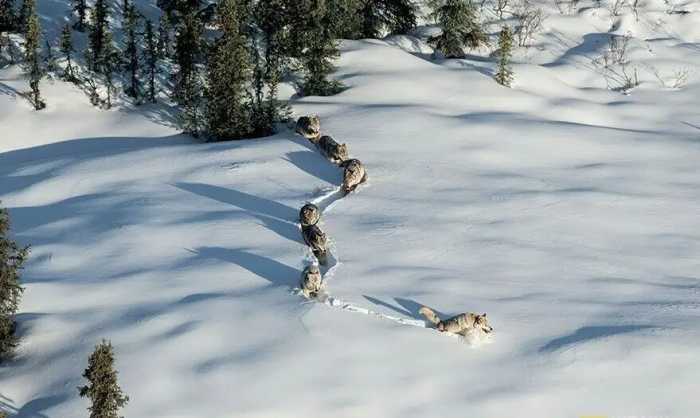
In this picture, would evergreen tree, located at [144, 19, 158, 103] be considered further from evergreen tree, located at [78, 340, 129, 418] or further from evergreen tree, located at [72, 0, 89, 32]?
evergreen tree, located at [78, 340, 129, 418]

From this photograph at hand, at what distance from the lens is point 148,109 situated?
40312 mm

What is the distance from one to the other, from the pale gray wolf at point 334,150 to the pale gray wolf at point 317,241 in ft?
20.4

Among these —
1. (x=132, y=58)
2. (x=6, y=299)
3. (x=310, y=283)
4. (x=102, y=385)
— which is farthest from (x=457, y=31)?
(x=102, y=385)

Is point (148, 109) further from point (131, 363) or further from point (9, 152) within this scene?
point (131, 363)

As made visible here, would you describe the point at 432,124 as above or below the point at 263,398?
above

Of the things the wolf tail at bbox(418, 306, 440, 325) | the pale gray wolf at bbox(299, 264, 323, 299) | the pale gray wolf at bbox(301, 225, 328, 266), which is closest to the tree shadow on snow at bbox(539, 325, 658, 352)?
the wolf tail at bbox(418, 306, 440, 325)

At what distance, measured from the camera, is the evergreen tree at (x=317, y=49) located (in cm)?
3822

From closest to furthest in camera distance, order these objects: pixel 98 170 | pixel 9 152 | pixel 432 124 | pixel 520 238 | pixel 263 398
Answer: pixel 263 398, pixel 520 238, pixel 98 170, pixel 432 124, pixel 9 152

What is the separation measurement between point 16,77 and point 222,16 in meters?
13.2

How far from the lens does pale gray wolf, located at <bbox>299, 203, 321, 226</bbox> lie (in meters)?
23.8

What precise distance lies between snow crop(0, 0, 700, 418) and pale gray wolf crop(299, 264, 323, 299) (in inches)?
17.4

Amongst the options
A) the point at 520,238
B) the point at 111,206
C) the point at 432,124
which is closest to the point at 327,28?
the point at 432,124

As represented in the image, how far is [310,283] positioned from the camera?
20172 millimetres

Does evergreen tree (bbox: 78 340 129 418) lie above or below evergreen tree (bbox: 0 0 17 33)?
below
